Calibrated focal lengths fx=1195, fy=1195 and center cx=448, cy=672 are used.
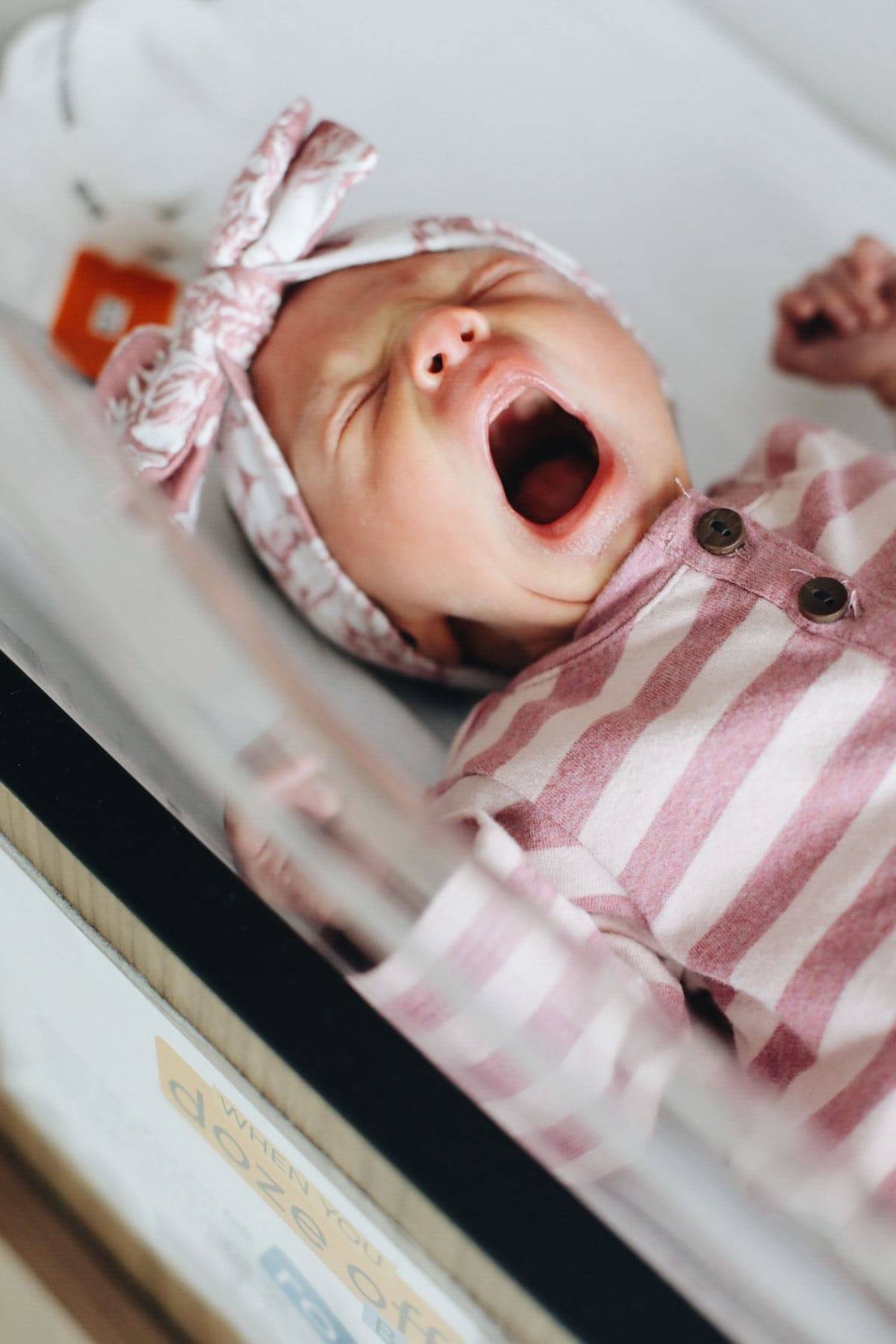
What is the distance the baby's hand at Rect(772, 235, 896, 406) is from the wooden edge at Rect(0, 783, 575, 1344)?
2.64 ft

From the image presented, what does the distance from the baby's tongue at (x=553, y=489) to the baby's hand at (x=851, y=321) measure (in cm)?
33

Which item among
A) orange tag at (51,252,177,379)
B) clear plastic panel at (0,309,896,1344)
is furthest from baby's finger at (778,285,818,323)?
clear plastic panel at (0,309,896,1344)

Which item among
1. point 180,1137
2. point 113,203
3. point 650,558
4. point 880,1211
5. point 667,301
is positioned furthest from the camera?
point 667,301

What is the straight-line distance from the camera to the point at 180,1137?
608 mm

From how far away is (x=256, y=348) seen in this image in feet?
2.73

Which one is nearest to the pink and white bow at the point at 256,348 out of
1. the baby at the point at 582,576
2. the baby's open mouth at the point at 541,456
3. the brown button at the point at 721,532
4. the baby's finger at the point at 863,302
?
the baby at the point at 582,576

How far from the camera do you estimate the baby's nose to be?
72 cm

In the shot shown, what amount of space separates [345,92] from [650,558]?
679 mm

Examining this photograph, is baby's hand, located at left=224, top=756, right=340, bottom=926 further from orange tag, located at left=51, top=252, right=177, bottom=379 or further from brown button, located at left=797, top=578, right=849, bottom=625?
orange tag, located at left=51, top=252, right=177, bottom=379

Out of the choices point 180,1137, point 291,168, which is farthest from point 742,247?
point 180,1137

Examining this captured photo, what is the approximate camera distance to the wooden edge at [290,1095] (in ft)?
1.47

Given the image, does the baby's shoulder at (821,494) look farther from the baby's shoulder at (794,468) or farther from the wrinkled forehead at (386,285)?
the wrinkled forehead at (386,285)

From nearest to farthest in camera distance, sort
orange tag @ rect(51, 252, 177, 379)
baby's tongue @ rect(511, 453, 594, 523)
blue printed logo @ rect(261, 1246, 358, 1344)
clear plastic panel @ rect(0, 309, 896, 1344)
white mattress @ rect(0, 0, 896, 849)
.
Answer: clear plastic panel @ rect(0, 309, 896, 1344)
blue printed logo @ rect(261, 1246, 358, 1344)
baby's tongue @ rect(511, 453, 594, 523)
orange tag @ rect(51, 252, 177, 379)
white mattress @ rect(0, 0, 896, 849)

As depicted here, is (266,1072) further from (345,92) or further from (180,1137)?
(345,92)
